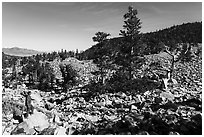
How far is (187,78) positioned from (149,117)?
544 inches

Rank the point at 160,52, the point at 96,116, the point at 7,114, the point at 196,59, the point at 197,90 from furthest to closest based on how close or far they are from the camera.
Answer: the point at 160,52
the point at 196,59
the point at 197,90
the point at 96,116
the point at 7,114

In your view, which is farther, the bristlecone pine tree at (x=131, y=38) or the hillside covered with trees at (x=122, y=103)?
the bristlecone pine tree at (x=131, y=38)

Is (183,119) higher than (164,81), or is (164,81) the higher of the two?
(164,81)

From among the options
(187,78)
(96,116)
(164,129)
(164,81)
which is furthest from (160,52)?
(164,129)

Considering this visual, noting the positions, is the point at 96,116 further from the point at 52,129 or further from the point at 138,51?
the point at 138,51

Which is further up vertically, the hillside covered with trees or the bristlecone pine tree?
the bristlecone pine tree

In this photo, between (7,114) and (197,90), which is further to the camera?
(197,90)

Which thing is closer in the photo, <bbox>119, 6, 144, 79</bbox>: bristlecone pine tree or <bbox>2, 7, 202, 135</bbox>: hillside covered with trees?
<bbox>2, 7, 202, 135</bbox>: hillside covered with trees

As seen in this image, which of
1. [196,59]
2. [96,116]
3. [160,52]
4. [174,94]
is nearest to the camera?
[96,116]

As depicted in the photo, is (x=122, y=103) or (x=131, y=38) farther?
(x=131, y=38)

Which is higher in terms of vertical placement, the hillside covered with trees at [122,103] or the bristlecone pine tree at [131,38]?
the bristlecone pine tree at [131,38]

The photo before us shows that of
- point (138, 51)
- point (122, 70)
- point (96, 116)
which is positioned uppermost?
point (138, 51)

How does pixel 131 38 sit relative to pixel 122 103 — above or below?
above

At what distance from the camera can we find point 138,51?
75.5ft
